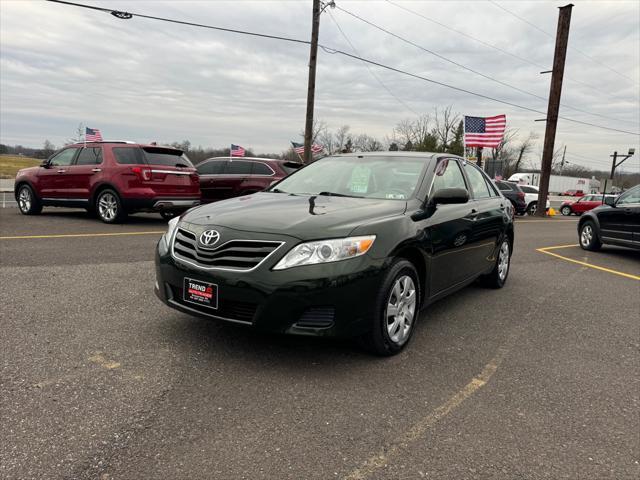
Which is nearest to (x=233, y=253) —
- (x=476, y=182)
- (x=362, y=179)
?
(x=362, y=179)

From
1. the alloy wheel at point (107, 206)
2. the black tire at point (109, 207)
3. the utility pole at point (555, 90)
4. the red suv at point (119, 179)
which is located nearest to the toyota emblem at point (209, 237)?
the red suv at point (119, 179)

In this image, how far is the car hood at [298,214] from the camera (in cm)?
318

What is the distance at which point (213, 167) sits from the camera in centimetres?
1273

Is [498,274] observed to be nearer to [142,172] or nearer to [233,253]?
[233,253]

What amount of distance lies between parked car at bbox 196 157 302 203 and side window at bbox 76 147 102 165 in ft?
8.93

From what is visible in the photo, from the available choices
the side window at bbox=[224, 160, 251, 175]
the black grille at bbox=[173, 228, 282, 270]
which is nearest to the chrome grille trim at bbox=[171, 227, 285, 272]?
the black grille at bbox=[173, 228, 282, 270]

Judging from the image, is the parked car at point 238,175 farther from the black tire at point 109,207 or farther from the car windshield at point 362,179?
the car windshield at point 362,179

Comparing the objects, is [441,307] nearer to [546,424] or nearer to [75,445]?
[546,424]

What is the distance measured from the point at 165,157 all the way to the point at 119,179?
3.57 feet

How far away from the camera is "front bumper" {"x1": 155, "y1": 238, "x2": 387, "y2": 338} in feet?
9.79

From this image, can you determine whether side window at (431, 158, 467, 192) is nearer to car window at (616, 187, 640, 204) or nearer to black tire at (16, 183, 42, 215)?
car window at (616, 187, 640, 204)

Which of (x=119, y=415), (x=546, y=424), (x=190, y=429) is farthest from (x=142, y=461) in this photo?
(x=546, y=424)

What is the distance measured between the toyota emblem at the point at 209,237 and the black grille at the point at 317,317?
0.80 m

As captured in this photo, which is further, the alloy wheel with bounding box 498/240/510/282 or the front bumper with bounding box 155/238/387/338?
the alloy wheel with bounding box 498/240/510/282
